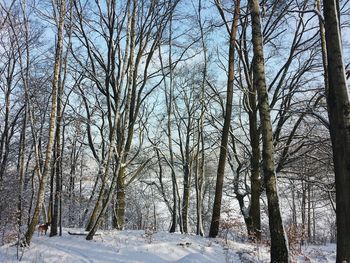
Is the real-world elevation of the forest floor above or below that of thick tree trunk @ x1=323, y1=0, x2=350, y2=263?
below

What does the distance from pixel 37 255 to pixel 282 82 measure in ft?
38.8

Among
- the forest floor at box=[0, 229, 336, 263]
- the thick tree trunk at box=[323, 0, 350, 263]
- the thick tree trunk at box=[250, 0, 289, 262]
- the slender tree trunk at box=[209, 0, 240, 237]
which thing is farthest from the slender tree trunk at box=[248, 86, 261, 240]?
the thick tree trunk at box=[323, 0, 350, 263]

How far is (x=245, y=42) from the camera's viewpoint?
1320 centimetres

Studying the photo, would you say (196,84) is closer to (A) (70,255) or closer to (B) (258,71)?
(B) (258,71)

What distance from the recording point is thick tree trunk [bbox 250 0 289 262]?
5.88 meters

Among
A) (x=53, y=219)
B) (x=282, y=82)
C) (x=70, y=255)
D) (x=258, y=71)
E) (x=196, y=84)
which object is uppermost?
(x=196, y=84)

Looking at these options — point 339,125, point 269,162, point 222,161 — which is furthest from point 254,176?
point 339,125

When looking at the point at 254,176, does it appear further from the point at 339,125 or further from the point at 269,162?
the point at 339,125

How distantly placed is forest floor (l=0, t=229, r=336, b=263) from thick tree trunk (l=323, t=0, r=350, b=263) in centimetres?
196

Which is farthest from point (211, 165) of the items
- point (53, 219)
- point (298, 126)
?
point (53, 219)

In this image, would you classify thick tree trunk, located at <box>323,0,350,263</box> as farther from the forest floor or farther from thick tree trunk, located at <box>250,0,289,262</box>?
the forest floor

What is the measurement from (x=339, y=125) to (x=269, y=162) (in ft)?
6.08

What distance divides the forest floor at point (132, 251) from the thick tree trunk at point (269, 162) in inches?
27.2

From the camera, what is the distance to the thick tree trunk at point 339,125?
4.63 m
